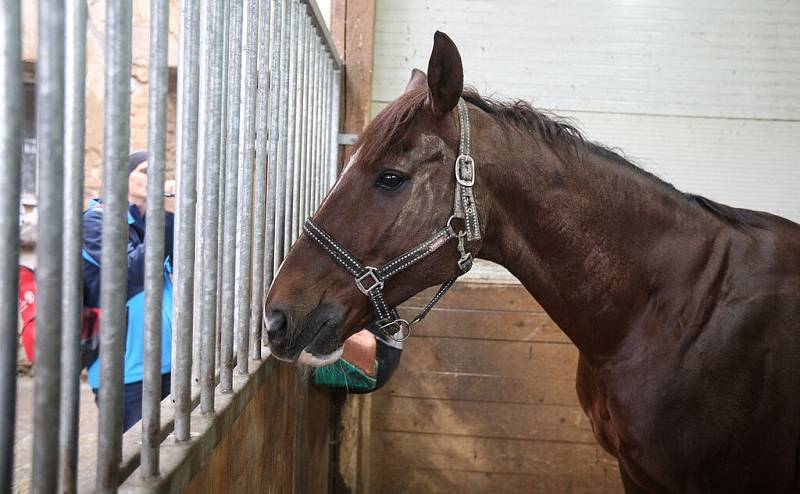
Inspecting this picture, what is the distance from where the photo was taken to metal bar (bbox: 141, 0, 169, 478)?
0.96m

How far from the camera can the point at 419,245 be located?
4.79ft

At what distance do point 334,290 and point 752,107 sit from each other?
2814mm

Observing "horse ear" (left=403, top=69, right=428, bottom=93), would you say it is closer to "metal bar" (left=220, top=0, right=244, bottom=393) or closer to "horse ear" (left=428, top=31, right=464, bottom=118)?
"horse ear" (left=428, top=31, right=464, bottom=118)

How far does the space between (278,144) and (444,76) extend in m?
0.59

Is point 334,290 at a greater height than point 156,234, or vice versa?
point 156,234

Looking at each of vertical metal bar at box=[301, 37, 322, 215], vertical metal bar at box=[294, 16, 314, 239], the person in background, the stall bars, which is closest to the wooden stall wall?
the stall bars

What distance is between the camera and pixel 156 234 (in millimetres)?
984

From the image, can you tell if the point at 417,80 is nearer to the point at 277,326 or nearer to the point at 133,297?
the point at 277,326

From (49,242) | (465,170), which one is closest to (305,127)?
(465,170)

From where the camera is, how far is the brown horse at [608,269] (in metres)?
1.45

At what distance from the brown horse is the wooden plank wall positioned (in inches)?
54.4

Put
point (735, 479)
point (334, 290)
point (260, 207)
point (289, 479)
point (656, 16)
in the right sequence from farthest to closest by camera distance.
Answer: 1. point (656, 16)
2. point (289, 479)
3. point (260, 207)
4. point (735, 479)
5. point (334, 290)

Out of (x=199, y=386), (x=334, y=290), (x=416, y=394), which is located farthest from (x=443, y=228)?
(x=416, y=394)

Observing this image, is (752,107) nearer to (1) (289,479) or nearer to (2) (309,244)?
(2) (309,244)
